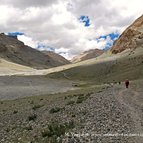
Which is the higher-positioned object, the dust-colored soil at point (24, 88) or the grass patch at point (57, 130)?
the dust-colored soil at point (24, 88)

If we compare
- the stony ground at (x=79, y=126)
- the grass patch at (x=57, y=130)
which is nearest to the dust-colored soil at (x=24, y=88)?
the stony ground at (x=79, y=126)

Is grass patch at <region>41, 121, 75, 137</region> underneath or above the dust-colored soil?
underneath

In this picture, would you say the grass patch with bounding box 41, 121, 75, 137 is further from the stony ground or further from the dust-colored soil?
the dust-colored soil

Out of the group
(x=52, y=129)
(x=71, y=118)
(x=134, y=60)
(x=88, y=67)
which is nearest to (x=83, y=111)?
(x=71, y=118)

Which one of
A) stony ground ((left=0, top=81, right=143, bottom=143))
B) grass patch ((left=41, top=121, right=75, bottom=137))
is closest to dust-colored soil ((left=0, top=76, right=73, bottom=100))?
stony ground ((left=0, top=81, right=143, bottom=143))

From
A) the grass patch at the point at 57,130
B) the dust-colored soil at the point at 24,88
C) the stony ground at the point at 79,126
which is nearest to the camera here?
the stony ground at the point at 79,126

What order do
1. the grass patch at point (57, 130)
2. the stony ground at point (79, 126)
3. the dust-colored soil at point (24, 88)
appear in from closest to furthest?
the stony ground at point (79, 126), the grass patch at point (57, 130), the dust-colored soil at point (24, 88)

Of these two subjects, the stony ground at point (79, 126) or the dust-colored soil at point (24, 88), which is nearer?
the stony ground at point (79, 126)

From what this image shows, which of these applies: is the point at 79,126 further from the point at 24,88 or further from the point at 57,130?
the point at 24,88

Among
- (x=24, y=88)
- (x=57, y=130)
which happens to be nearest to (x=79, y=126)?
(x=57, y=130)

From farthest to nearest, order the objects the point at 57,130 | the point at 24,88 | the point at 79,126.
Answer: the point at 24,88, the point at 79,126, the point at 57,130

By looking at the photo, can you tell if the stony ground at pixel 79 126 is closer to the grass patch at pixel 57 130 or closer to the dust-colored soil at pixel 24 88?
the grass patch at pixel 57 130

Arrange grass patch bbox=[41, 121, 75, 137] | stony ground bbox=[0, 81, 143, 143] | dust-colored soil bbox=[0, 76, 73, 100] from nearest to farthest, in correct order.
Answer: stony ground bbox=[0, 81, 143, 143], grass patch bbox=[41, 121, 75, 137], dust-colored soil bbox=[0, 76, 73, 100]

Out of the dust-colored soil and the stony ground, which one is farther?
the dust-colored soil
